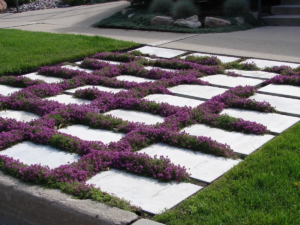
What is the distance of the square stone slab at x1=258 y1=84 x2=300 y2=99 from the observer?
558cm

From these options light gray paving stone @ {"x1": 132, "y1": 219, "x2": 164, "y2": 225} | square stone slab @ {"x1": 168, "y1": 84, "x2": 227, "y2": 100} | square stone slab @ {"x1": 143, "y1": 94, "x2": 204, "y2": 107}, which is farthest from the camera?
square stone slab @ {"x1": 168, "y1": 84, "x2": 227, "y2": 100}

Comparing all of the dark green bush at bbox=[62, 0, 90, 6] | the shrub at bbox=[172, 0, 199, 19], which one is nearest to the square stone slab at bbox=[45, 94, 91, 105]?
the shrub at bbox=[172, 0, 199, 19]

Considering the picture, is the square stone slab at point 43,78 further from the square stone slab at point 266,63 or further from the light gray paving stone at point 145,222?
the light gray paving stone at point 145,222

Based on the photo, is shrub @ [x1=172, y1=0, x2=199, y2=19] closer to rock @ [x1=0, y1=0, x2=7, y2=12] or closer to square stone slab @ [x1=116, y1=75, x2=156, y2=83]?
square stone slab @ [x1=116, y1=75, x2=156, y2=83]

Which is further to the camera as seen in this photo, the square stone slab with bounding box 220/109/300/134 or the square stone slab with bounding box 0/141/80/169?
the square stone slab with bounding box 220/109/300/134

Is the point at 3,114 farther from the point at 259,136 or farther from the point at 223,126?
the point at 259,136

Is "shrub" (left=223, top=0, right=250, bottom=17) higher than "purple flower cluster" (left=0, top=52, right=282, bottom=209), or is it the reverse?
"shrub" (left=223, top=0, right=250, bottom=17)

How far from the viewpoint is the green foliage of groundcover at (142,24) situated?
1045cm

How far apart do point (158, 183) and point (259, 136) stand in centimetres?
136

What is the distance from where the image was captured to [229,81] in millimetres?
6219

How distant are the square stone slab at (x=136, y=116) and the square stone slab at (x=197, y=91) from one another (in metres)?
0.86

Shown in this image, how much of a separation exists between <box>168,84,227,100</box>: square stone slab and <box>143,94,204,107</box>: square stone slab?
0.46ft

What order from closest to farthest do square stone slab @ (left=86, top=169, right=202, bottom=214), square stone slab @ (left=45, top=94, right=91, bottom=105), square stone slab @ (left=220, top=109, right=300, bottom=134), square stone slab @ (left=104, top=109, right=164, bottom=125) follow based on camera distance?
square stone slab @ (left=86, top=169, right=202, bottom=214), square stone slab @ (left=220, top=109, right=300, bottom=134), square stone slab @ (left=104, top=109, right=164, bottom=125), square stone slab @ (left=45, top=94, right=91, bottom=105)

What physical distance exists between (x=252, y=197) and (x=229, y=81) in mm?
3327
